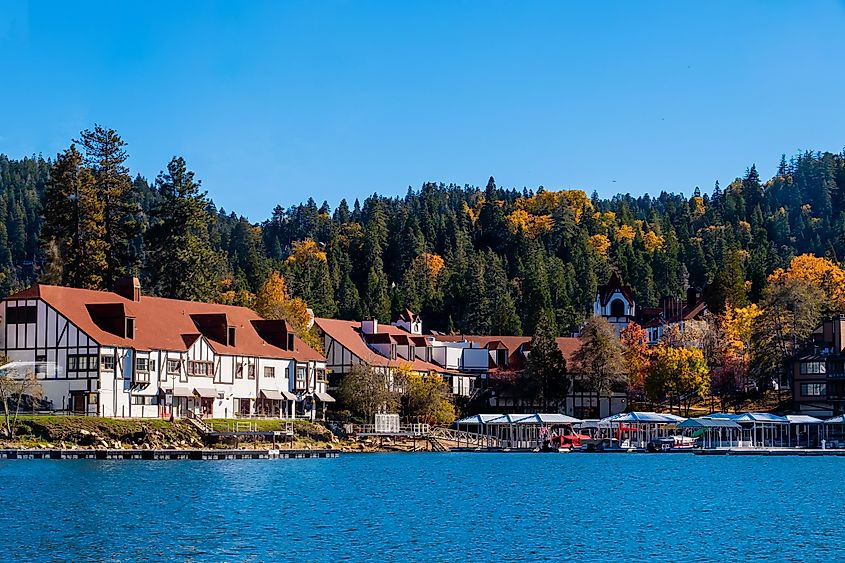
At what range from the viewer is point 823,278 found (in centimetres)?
12369

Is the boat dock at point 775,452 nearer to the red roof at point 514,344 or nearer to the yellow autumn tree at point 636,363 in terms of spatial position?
the yellow autumn tree at point 636,363

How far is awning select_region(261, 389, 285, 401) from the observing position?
292 feet

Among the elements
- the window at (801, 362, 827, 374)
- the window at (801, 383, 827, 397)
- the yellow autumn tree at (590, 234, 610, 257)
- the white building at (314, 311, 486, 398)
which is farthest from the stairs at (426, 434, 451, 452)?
the yellow autumn tree at (590, 234, 610, 257)

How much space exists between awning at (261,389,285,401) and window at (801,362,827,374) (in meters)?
40.9

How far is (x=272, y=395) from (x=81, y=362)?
16253mm

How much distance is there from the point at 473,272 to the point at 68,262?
6408 cm

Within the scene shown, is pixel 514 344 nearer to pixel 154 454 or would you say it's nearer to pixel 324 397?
pixel 324 397

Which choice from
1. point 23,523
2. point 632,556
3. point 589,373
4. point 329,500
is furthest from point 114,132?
point 632,556

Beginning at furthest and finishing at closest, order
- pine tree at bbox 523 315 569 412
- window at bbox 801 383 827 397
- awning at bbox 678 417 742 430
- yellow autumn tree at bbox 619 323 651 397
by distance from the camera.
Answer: yellow autumn tree at bbox 619 323 651 397 → pine tree at bbox 523 315 569 412 → window at bbox 801 383 827 397 → awning at bbox 678 417 742 430

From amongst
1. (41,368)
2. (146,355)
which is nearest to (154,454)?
(146,355)

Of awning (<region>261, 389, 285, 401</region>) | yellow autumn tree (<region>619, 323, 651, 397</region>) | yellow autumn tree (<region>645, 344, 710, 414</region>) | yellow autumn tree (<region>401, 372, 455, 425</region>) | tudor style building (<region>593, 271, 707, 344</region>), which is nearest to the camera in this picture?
awning (<region>261, 389, 285, 401</region>)

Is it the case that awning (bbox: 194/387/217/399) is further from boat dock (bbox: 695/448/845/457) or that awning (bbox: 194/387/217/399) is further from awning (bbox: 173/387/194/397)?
boat dock (bbox: 695/448/845/457)

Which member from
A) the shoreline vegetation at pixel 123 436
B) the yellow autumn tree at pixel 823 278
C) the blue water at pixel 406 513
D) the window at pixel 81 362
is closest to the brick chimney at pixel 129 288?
the window at pixel 81 362

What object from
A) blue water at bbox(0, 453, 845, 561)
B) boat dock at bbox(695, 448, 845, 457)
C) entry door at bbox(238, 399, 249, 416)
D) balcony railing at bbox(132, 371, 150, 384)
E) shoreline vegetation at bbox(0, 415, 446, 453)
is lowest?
blue water at bbox(0, 453, 845, 561)
